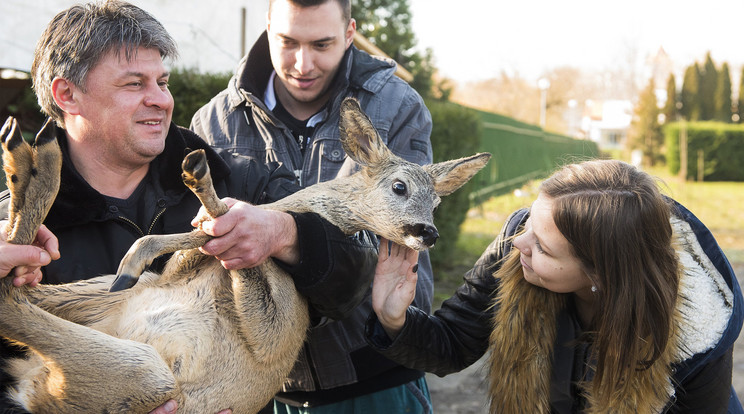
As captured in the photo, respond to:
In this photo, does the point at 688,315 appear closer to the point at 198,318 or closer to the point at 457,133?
the point at 198,318

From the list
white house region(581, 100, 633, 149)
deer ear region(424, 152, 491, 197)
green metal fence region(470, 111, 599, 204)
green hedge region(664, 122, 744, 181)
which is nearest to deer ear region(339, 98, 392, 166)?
deer ear region(424, 152, 491, 197)

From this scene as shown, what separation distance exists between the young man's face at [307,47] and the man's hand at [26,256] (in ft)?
5.20

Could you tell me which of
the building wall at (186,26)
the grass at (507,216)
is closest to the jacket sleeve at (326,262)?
the grass at (507,216)

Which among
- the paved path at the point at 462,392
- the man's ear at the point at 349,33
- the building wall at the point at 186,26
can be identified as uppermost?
the building wall at the point at 186,26

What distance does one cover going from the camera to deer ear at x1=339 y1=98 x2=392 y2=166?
288cm

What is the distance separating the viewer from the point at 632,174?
2.65 m

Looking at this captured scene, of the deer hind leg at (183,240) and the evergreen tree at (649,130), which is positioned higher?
the evergreen tree at (649,130)

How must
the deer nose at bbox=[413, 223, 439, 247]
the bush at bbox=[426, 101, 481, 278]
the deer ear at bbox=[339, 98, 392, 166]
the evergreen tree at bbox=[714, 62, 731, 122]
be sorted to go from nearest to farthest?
the deer nose at bbox=[413, 223, 439, 247] → the deer ear at bbox=[339, 98, 392, 166] → the bush at bbox=[426, 101, 481, 278] → the evergreen tree at bbox=[714, 62, 731, 122]

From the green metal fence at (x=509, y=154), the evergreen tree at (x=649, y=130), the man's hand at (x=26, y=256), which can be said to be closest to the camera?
the man's hand at (x=26, y=256)

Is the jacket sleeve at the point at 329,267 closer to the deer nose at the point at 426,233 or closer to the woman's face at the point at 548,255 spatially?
the deer nose at the point at 426,233

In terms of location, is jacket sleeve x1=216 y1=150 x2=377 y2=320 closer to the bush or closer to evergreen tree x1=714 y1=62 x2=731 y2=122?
the bush

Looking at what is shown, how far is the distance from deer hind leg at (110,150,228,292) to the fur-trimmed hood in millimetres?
1301

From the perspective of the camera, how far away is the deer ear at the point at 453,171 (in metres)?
2.93

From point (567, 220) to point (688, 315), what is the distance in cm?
62
